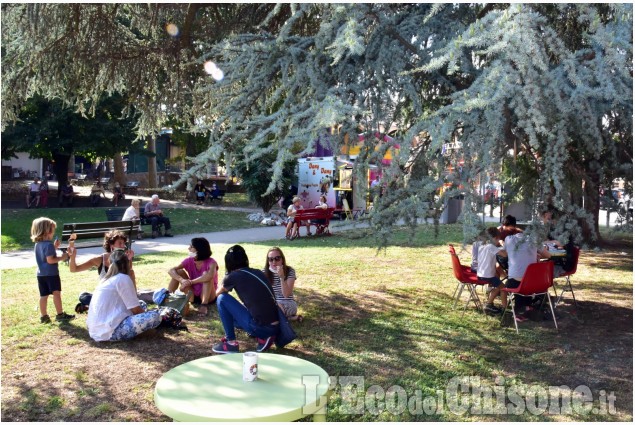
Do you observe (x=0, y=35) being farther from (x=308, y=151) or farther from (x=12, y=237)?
(x=12, y=237)

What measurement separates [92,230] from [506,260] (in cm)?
830

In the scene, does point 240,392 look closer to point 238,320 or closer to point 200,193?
point 238,320

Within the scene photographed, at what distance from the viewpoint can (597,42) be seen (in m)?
5.11

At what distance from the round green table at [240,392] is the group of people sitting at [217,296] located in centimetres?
167

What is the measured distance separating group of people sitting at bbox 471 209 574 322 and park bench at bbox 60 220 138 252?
7.57m

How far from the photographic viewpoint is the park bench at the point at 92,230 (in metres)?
11.9

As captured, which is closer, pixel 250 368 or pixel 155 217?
pixel 250 368

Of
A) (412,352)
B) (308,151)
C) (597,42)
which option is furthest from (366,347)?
(597,42)

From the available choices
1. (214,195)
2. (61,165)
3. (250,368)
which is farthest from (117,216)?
(250,368)

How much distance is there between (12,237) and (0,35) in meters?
9.16

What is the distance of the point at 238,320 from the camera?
250 inches

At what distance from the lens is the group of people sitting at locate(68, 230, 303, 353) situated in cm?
611

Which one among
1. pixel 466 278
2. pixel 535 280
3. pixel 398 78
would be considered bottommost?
pixel 466 278

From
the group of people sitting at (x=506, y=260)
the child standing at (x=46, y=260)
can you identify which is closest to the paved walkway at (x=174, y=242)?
the group of people sitting at (x=506, y=260)
